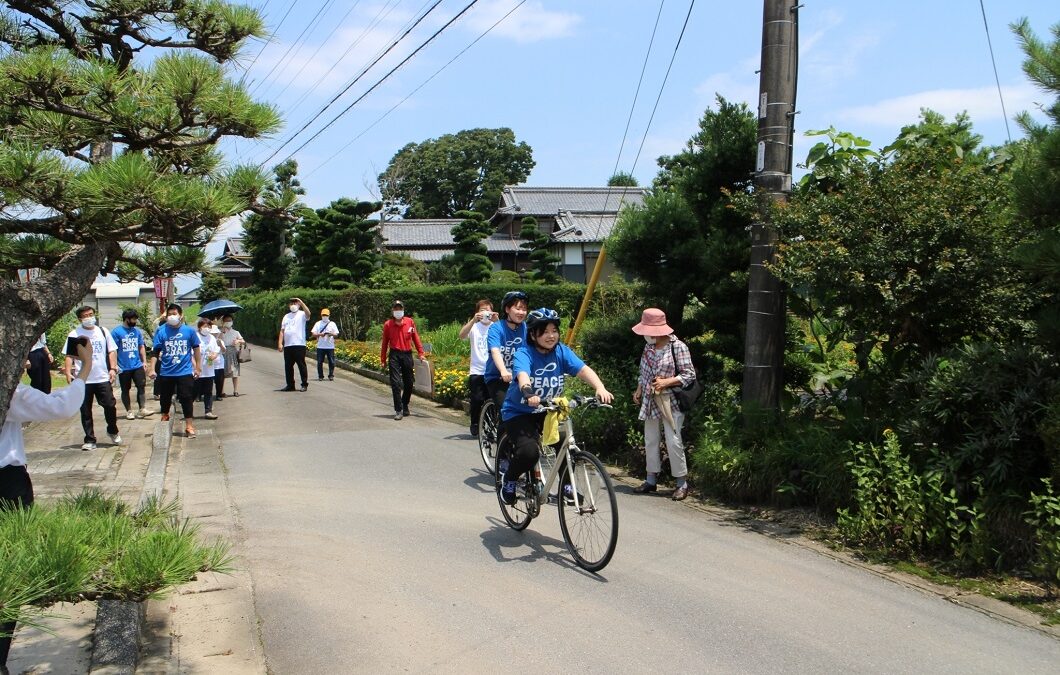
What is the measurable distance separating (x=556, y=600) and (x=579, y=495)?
86cm

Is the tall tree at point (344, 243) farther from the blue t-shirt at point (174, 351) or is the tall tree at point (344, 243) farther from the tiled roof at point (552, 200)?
the blue t-shirt at point (174, 351)

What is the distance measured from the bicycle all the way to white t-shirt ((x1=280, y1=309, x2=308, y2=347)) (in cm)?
1139

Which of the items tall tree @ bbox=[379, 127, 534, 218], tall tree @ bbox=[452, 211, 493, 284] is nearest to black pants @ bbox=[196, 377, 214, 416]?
tall tree @ bbox=[452, 211, 493, 284]

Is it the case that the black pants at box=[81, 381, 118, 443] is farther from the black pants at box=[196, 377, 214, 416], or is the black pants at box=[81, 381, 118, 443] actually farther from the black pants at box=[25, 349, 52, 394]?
the black pants at box=[196, 377, 214, 416]

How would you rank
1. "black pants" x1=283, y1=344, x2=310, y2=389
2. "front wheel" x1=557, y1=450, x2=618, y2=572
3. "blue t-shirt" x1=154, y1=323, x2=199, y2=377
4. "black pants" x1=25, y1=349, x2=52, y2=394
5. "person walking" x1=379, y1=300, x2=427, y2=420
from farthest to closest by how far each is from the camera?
"black pants" x1=283, y1=344, x2=310, y2=389 → "person walking" x1=379, y1=300, x2=427, y2=420 → "blue t-shirt" x1=154, y1=323, x2=199, y2=377 → "black pants" x1=25, y1=349, x2=52, y2=394 → "front wheel" x1=557, y1=450, x2=618, y2=572

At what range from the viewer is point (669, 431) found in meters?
8.06

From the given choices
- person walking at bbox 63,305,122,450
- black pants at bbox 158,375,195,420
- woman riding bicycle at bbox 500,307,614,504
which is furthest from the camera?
black pants at bbox 158,375,195,420

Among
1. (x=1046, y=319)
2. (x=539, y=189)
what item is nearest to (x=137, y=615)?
(x=1046, y=319)

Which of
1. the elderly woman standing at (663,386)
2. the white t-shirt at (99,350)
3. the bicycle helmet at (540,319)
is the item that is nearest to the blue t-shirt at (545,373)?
the bicycle helmet at (540,319)

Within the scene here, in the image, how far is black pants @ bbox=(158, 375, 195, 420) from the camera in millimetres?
11828

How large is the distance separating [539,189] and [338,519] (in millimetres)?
50509

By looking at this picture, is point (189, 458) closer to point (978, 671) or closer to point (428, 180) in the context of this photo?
point (978, 671)

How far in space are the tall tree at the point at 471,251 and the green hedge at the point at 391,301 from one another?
2.01m

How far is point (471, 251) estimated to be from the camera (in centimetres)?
3766
